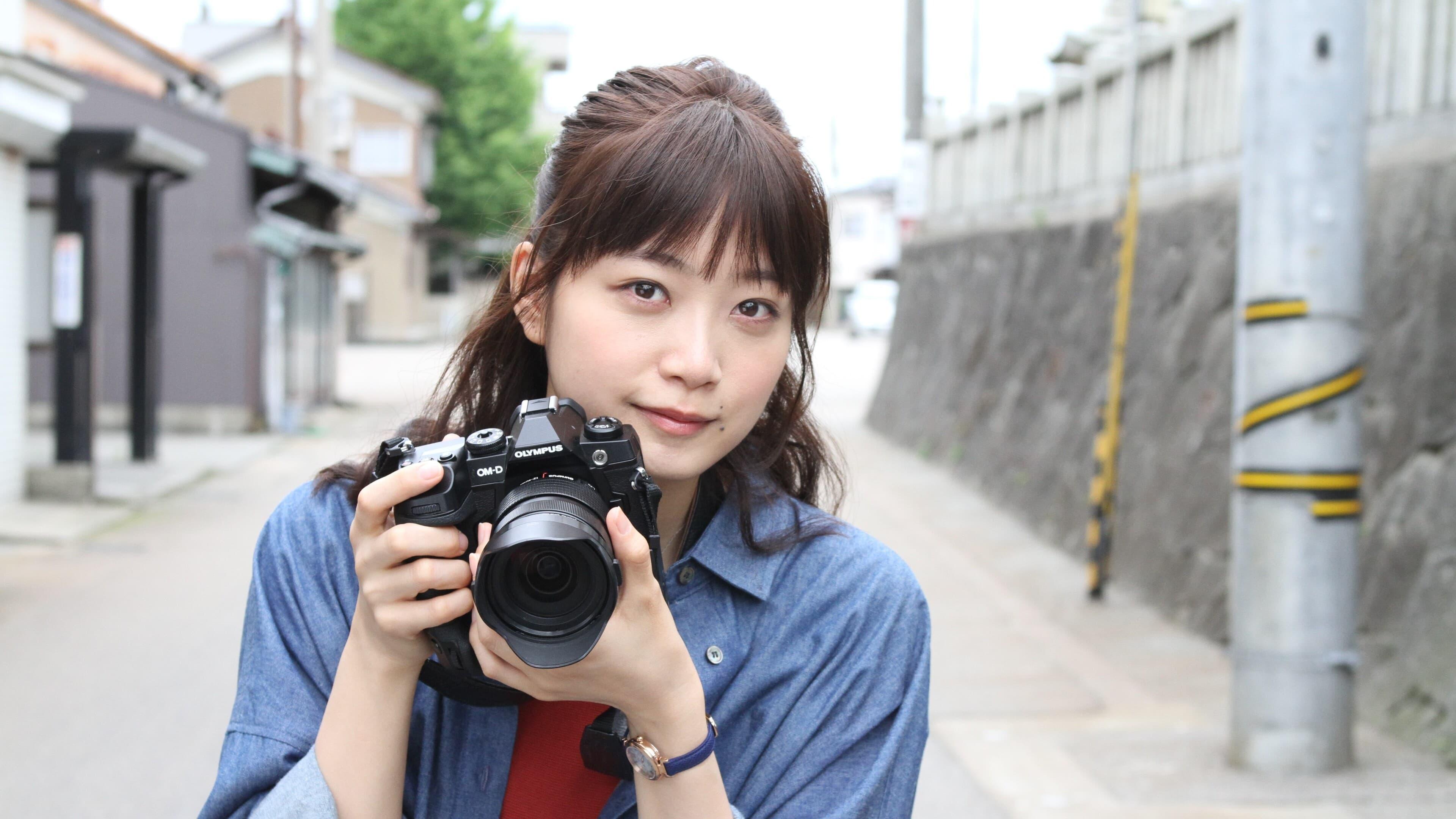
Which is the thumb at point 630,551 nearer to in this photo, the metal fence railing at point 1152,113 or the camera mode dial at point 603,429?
the camera mode dial at point 603,429

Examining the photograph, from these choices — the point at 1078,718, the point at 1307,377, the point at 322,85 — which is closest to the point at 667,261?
the point at 1307,377

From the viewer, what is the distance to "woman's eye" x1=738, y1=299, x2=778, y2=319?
5.14 ft

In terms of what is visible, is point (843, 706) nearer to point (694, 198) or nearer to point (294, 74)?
point (694, 198)

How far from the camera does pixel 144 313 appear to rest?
38.8 ft

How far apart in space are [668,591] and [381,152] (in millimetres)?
37434

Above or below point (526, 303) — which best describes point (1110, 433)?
below

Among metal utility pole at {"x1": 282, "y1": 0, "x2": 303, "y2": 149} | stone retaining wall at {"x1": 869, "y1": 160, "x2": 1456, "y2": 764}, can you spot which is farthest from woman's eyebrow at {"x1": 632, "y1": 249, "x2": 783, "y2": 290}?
metal utility pole at {"x1": 282, "y1": 0, "x2": 303, "y2": 149}

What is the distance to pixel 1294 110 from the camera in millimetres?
4363

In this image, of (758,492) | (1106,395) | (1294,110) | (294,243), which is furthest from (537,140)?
(758,492)

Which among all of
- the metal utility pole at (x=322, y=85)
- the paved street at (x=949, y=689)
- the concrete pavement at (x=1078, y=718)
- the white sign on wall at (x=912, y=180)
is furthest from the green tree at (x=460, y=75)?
the concrete pavement at (x=1078, y=718)

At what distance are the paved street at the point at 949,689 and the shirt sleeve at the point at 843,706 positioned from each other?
0.73m

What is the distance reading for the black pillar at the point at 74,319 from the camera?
31.8ft

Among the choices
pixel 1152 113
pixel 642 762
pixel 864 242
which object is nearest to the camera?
pixel 642 762

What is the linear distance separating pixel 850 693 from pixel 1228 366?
20.4ft
